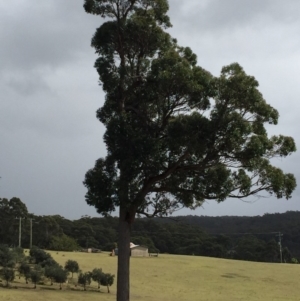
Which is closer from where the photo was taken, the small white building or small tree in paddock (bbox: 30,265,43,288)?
small tree in paddock (bbox: 30,265,43,288)

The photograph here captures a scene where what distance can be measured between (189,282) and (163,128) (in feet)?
99.9

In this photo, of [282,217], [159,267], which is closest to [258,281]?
[159,267]

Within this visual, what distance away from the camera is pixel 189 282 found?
39.7 metres

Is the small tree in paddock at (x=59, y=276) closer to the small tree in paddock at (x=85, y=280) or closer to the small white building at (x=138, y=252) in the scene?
the small tree in paddock at (x=85, y=280)

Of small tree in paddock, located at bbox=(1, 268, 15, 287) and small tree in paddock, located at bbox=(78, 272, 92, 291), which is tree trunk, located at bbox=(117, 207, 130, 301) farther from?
small tree in paddock, located at bbox=(78, 272, 92, 291)

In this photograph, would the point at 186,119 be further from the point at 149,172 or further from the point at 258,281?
the point at 258,281

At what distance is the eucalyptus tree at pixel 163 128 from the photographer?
10.3 meters

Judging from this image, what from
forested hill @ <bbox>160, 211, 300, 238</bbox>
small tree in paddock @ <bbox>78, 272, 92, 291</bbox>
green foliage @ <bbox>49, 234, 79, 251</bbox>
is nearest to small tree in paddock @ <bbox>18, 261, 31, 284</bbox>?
small tree in paddock @ <bbox>78, 272, 92, 291</bbox>

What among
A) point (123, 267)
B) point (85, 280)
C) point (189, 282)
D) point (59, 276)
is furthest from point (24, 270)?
point (123, 267)

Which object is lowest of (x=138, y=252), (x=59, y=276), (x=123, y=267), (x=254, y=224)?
(x=138, y=252)

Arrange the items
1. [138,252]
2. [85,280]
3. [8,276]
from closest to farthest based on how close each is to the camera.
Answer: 1. [8,276]
2. [85,280]
3. [138,252]

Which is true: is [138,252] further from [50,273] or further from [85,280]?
[50,273]

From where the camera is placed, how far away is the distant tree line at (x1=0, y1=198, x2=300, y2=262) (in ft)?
227

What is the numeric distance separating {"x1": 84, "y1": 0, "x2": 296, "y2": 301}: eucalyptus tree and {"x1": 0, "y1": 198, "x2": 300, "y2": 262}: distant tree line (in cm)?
5380
